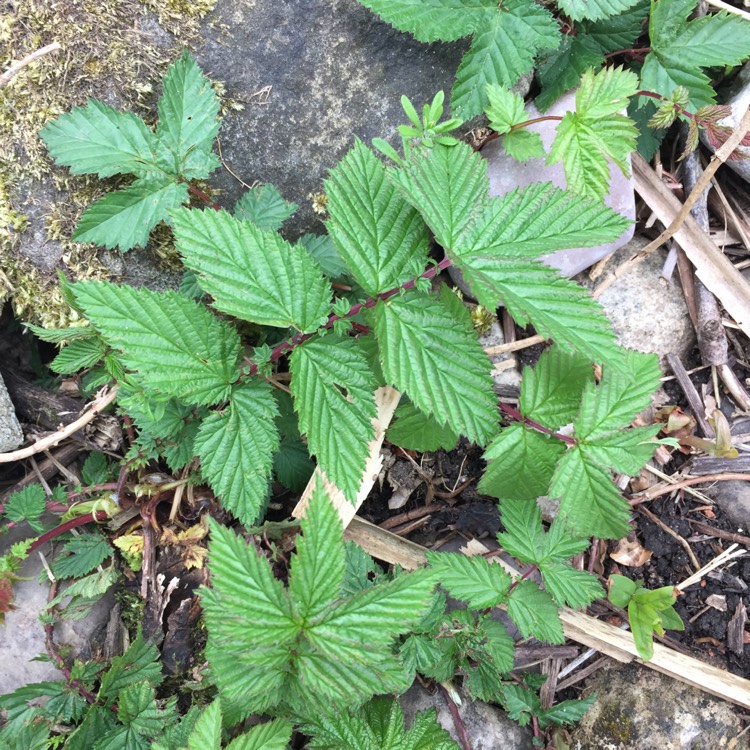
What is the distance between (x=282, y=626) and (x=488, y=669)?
0.85m

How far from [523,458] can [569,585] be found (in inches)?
16.8

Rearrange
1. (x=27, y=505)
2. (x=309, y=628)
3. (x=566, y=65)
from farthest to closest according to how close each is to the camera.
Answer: (x=566, y=65), (x=27, y=505), (x=309, y=628)

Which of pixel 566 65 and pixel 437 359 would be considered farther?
pixel 566 65

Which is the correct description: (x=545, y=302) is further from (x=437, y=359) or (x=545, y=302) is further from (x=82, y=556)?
(x=82, y=556)

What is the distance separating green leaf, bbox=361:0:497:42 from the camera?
1931 mm

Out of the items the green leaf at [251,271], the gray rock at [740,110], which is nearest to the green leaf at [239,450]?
the green leaf at [251,271]

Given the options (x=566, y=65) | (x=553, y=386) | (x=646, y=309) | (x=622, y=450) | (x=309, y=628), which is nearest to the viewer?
(x=309, y=628)

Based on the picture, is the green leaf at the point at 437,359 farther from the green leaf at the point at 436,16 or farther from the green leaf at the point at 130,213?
the green leaf at the point at 436,16

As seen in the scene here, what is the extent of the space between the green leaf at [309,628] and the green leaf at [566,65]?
1.68 metres

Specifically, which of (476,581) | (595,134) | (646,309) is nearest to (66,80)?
Result: (595,134)

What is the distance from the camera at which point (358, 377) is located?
66.8 inches

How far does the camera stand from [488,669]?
1943 mm

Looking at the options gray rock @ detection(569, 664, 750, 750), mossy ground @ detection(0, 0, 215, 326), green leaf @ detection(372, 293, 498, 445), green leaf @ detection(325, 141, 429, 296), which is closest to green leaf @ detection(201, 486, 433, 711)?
green leaf @ detection(372, 293, 498, 445)

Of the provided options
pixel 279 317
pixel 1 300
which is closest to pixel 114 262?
pixel 1 300
